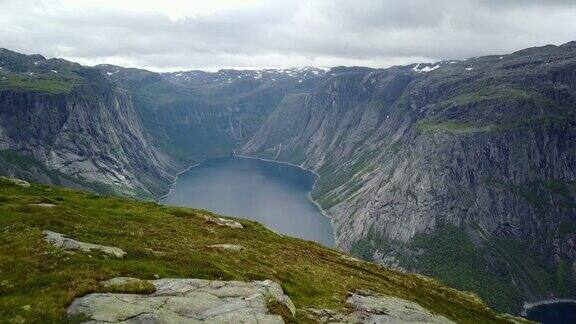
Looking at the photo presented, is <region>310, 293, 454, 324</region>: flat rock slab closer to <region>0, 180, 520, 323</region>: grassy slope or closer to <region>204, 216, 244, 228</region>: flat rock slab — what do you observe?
<region>0, 180, 520, 323</region>: grassy slope

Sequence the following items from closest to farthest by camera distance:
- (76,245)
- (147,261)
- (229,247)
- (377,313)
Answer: (147,261)
(76,245)
(377,313)
(229,247)

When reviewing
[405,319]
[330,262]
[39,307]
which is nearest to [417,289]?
[330,262]

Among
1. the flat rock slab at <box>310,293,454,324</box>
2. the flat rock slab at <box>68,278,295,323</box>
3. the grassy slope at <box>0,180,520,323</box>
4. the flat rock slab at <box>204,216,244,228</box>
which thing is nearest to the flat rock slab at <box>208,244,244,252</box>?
the grassy slope at <box>0,180,520,323</box>

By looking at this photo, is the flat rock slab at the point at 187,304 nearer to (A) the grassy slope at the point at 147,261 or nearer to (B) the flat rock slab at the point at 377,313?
(A) the grassy slope at the point at 147,261

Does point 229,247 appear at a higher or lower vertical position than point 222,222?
higher

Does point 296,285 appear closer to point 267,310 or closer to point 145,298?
point 267,310

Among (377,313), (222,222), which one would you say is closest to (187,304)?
(377,313)

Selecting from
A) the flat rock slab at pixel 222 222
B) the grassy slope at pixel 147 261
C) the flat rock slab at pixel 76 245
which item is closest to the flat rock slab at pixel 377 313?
the grassy slope at pixel 147 261

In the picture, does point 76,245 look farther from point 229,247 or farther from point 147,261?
point 229,247
